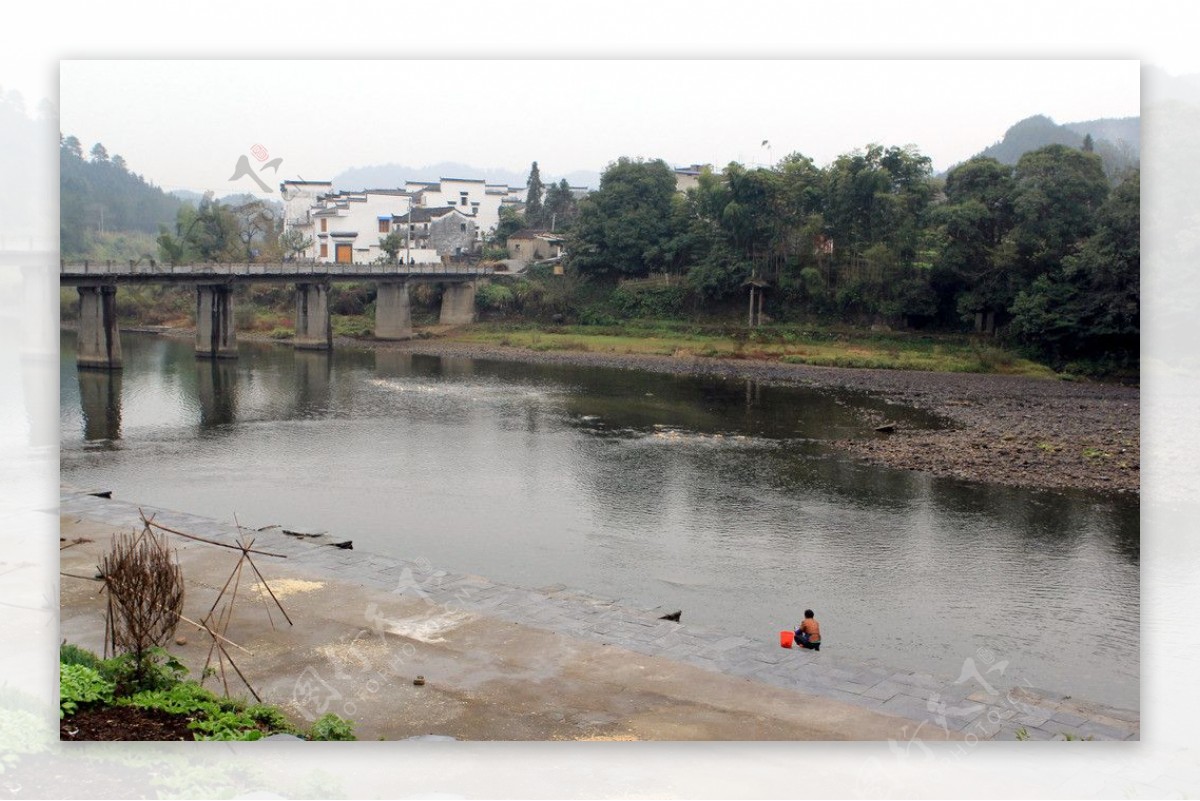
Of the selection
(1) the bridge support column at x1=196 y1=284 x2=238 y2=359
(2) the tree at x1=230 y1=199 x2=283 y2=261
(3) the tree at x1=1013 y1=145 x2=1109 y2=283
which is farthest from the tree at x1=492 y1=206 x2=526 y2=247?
(3) the tree at x1=1013 y1=145 x2=1109 y2=283

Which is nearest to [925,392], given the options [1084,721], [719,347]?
[719,347]

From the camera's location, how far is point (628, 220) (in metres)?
47.7

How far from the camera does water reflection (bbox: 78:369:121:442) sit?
2328 cm

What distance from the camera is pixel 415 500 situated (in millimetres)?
17375

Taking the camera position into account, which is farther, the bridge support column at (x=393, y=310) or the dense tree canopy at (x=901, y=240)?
the bridge support column at (x=393, y=310)

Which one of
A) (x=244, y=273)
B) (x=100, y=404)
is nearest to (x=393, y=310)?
(x=244, y=273)

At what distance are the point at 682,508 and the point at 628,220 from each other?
105 ft

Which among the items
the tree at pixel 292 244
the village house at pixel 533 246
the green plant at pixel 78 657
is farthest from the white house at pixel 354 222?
the green plant at pixel 78 657

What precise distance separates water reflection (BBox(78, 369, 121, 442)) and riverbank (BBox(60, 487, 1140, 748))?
13.8m

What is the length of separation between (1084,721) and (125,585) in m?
6.67

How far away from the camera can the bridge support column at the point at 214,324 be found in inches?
1513

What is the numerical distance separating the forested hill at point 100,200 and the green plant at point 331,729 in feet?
12.2

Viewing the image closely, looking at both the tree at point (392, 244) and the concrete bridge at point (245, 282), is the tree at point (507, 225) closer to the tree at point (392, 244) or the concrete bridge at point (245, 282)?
the tree at point (392, 244)

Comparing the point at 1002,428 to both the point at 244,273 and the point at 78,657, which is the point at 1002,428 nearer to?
the point at 78,657
